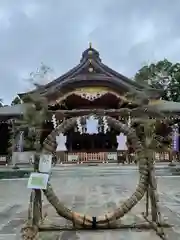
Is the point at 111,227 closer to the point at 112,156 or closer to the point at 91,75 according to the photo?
the point at 112,156

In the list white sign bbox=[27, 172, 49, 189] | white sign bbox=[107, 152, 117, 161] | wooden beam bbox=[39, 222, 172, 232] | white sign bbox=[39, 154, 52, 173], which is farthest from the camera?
white sign bbox=[107, 152, 117, 161]

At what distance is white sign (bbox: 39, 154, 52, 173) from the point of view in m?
5.06

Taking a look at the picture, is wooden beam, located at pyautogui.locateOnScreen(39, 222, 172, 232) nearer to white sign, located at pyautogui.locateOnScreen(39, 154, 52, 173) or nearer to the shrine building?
white sign, located at pyautogui.locateOnScreen(39, 154, 52, 173)

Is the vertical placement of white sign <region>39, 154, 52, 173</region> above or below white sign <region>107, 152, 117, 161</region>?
below

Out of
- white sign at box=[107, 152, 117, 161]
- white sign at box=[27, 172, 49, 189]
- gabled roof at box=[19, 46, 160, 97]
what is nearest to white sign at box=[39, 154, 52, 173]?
white sign at box=[27, 172, 49, 189]

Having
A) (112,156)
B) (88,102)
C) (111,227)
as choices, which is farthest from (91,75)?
(111,227)

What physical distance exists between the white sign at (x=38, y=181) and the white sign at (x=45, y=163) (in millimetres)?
95

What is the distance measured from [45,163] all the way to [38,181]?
27 centimetres

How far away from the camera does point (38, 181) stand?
494cm

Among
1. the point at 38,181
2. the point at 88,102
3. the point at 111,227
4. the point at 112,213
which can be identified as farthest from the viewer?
the point at 88,102

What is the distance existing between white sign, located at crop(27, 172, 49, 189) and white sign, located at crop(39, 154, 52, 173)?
0.31 ft

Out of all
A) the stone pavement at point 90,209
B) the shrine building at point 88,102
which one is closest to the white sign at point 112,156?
the shrine building at point 88,102

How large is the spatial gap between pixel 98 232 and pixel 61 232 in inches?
19.7

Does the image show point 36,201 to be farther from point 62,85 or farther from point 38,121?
point 62,85
